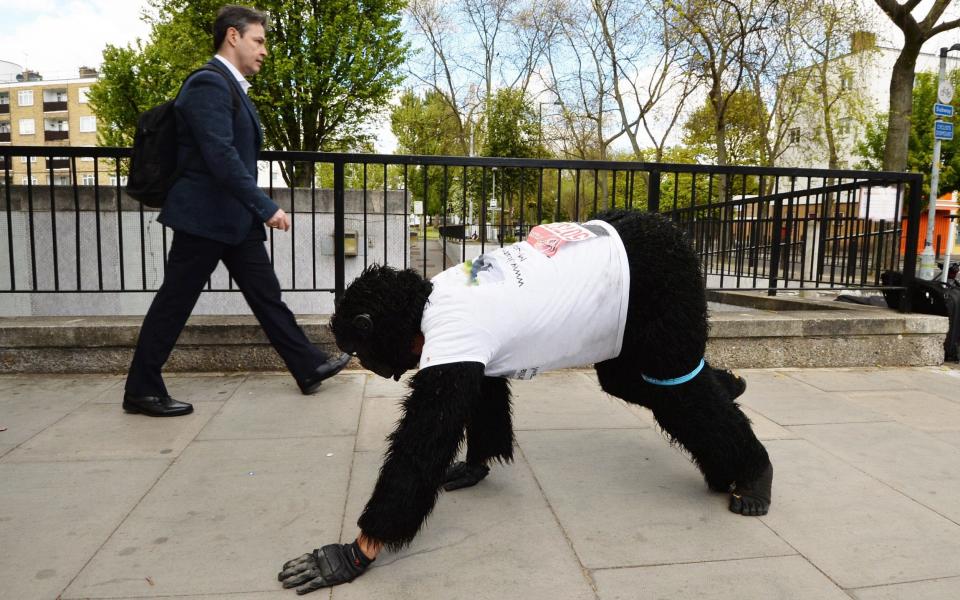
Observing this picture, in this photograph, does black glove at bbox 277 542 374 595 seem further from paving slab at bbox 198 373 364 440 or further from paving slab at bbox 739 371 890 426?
paving slab at bbox 739 371 890 426

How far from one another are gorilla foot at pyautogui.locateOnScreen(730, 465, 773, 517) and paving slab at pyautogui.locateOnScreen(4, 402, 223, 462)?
7.88 ft

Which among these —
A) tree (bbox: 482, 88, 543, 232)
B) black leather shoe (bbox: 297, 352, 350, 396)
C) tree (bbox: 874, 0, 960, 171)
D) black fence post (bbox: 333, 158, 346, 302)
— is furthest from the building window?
black leather shoe (bbox: 297, 352, 350, 396)

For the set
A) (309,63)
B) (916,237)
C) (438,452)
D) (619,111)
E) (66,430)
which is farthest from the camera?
(619,111)

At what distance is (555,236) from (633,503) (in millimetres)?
1111

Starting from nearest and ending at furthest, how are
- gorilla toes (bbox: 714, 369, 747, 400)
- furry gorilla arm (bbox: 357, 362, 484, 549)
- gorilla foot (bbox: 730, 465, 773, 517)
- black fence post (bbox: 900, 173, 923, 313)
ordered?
furry gorilla arm (bbox: 357, 362, 484, 549) → gorilla foot (bbox: 730, 465, 773, 517) → gorilla toes (bbox: 714, 369, 747, 400) → black fence post (bbox: 900, 173, 923, 313)

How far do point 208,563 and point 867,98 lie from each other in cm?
2743

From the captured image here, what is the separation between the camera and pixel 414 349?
210 centimetres

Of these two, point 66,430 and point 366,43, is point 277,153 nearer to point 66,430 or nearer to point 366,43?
point 66,430

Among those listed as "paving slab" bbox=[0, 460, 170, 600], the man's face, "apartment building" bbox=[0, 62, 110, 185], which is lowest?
"paving slab" bbox=[0, 460, 170, 600]

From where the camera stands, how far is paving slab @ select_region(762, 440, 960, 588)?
6.73 ft

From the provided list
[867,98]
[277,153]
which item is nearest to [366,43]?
[277,153]

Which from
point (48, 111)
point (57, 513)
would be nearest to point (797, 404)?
point (57, 513)

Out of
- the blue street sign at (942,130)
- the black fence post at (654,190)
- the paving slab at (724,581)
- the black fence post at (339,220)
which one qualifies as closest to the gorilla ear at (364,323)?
the paving slab at (724,581)

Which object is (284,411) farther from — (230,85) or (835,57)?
(835,57)
